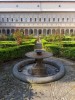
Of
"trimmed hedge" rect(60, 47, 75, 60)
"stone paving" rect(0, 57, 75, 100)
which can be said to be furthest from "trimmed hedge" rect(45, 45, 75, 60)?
"stone paving" rect(0, 57, 75, 100)

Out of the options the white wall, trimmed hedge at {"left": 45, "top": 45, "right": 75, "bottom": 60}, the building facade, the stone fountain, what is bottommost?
the building facade

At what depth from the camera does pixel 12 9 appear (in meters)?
49.6

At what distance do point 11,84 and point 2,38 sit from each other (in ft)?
70.2

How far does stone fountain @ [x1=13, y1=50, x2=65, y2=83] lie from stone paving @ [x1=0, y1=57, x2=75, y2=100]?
9.4 inches

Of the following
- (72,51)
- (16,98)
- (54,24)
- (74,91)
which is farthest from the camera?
(54,24)

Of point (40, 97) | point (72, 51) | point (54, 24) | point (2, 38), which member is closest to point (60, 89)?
point (40, 97)

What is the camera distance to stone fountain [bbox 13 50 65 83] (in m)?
9.66

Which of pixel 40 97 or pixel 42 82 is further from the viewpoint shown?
pixel 42 82

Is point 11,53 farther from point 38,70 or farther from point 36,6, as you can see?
point 36,6

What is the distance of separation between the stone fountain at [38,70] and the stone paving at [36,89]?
0.24m

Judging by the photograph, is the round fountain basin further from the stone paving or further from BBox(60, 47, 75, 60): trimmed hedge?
BBox(60, 47, 75, 60): trimmed hedge

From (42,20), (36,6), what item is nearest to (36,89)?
(42,20)

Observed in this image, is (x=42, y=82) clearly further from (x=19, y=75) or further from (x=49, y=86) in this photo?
(x=19, y=75)

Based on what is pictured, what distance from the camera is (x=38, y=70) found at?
35.6ft
